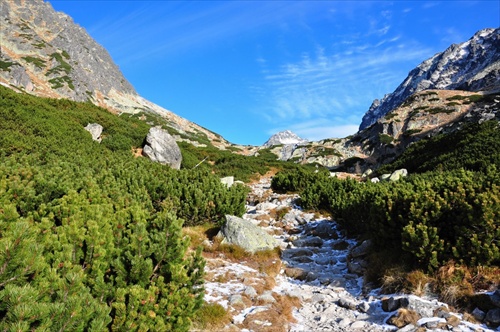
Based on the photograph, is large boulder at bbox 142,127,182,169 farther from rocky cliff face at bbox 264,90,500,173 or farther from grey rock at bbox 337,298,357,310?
rocky cliff face at bbox 264,90,500,173

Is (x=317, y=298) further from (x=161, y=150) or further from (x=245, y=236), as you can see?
(x=161, y=150)

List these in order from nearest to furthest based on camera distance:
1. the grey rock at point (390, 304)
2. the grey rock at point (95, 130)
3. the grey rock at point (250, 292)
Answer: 1. the grey rock at point (390, 304)
2. the grey rock at point (250, 292)
3. the grey rock at point (95, 130)

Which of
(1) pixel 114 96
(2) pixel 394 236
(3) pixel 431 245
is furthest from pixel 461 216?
(1) pixel 114 96

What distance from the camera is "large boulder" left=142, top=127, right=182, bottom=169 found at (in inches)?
778

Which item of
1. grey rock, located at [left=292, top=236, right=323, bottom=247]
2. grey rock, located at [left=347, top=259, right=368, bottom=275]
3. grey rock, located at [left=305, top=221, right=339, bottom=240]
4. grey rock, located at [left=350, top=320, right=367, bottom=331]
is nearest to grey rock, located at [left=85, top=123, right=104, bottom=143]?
grey rock, located at [left=305, top=221, right=339, bottom=240]

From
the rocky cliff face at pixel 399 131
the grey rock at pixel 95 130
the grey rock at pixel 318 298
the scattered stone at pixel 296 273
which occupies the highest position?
the rocky cliff face at pixel 399 131

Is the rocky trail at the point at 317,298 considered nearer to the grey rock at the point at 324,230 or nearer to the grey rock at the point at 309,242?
the grey rock at the point at 309,242

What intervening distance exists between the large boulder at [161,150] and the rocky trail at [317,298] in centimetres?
1167

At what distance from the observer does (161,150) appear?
20109mm

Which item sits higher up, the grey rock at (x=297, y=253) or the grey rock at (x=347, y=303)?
the grey rock at (x=297, y=253)

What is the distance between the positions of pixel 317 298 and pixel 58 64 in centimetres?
10346

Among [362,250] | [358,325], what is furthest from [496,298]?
[362,250]

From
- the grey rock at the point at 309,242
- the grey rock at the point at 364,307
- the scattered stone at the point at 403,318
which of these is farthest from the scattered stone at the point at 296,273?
the scattered stone at the point at 403,318

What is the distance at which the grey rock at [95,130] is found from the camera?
64.2 ft
